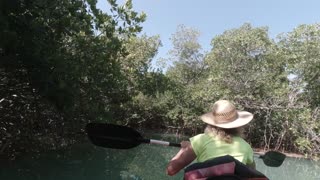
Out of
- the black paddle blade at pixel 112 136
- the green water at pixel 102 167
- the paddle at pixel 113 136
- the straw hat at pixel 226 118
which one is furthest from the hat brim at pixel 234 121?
the green water at pixel 102 167

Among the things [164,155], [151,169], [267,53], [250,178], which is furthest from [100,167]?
[267,53]

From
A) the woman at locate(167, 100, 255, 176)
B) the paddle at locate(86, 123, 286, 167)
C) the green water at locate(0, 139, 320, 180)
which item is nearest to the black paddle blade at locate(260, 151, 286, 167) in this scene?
the woman at locate(167, 100, 255, 176)

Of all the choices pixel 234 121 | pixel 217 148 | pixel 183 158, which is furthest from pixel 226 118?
pixel 183 158

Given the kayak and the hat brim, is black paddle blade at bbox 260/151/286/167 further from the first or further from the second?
the kayak

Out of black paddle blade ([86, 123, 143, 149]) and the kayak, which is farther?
black paddle blade ([86, 123, 143, 149])

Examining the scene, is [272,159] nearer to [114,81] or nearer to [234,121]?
[234,121]

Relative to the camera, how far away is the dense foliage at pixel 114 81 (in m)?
5.50

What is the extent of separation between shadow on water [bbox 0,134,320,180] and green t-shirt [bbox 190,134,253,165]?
6.09 m

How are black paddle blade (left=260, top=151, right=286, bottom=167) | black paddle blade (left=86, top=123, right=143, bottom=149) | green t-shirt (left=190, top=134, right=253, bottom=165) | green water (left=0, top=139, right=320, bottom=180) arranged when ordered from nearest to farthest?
green t-shirt (left=190, top=134, right=253, bottom=165), black paddle blade (left=86, top=123, right=143, bottom=149), black paddle blade (left=260, top=151, right=286, bottom=167), green water (left=0, top=139, right=320, bottom=180)

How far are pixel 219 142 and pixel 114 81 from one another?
5748 millimetres

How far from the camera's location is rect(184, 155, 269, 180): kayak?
4.85 feet

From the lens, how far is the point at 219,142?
1.87 meters

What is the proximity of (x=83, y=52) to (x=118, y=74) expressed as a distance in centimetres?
85

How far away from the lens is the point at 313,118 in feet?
48.8
